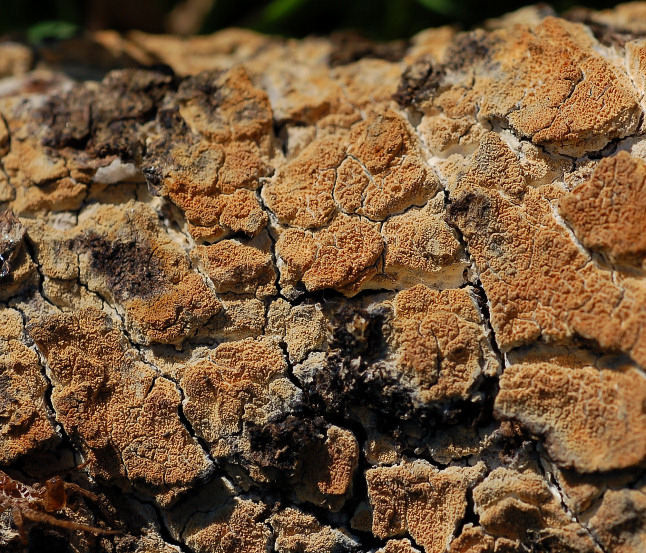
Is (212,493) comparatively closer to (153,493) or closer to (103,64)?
(153,493)

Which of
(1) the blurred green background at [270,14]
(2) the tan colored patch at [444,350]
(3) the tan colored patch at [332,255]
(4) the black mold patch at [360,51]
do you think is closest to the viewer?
(2) the tan colored patch at [444,350]

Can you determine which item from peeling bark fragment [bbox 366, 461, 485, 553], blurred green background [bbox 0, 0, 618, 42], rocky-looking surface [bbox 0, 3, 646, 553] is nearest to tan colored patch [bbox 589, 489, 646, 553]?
rocky-looking surface [bbox 0, 3, 646, 553]

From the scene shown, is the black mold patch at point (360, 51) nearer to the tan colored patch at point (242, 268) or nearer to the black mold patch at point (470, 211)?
the black mold patch at point (470, 211)

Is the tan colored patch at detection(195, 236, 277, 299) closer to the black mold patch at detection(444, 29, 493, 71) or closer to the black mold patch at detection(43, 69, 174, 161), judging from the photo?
the black mold patch at detection(43, 69, 174, 161)

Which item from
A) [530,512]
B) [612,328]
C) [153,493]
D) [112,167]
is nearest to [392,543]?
[530,512]

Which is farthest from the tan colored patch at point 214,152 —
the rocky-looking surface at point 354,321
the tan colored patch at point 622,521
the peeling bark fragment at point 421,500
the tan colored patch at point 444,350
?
the tan colored patch at point 622,521

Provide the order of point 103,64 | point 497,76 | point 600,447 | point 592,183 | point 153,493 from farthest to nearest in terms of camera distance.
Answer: point 103,64 < point 497,76 < point 153,493 < point 592,183 < point 600,447
